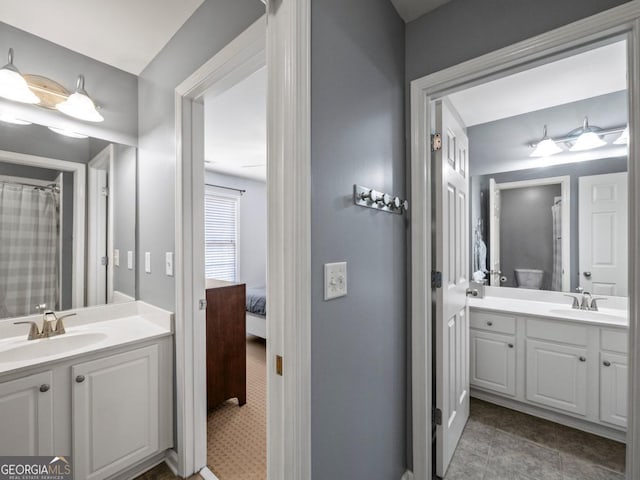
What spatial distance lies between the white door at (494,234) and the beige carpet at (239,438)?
248cm

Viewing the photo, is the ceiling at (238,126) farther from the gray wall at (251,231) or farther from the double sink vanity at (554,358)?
the double sink vanity at (554,358)

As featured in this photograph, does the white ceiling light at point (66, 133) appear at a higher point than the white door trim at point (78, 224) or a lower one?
higher

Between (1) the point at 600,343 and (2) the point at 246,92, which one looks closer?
(1) the point at 600,343

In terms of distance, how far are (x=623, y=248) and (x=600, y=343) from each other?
30.8 inches

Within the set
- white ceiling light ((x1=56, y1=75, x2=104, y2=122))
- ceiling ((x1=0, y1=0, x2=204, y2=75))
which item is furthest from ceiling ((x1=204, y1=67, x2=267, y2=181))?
white ceiling light ((x1=56, y1=75, x2=104, y2=122))

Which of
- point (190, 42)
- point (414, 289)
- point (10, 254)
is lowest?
point (414, 289)

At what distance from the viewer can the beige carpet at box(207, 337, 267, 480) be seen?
1684 mm

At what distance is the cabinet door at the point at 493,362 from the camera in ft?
7.33

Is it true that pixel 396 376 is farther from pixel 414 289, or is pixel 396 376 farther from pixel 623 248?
pixel 623 248

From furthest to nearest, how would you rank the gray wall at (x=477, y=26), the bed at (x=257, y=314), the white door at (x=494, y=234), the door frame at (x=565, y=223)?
1. the bed at (x=257, y=314)
2. the white door at (x=494, y=234)
3. the door frame at (x=565, y=223)
4. the gray wall at (x=477, y=26)

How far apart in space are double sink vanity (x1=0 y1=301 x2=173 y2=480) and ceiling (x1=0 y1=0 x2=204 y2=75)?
1.61 meters

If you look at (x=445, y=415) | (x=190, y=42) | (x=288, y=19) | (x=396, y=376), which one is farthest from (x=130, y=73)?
(x=445, y=415)

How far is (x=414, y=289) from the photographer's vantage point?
58.9 inches

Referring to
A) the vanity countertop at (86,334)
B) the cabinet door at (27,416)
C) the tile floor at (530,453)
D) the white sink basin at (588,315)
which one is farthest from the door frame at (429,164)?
the cabinet door at (27,416)
